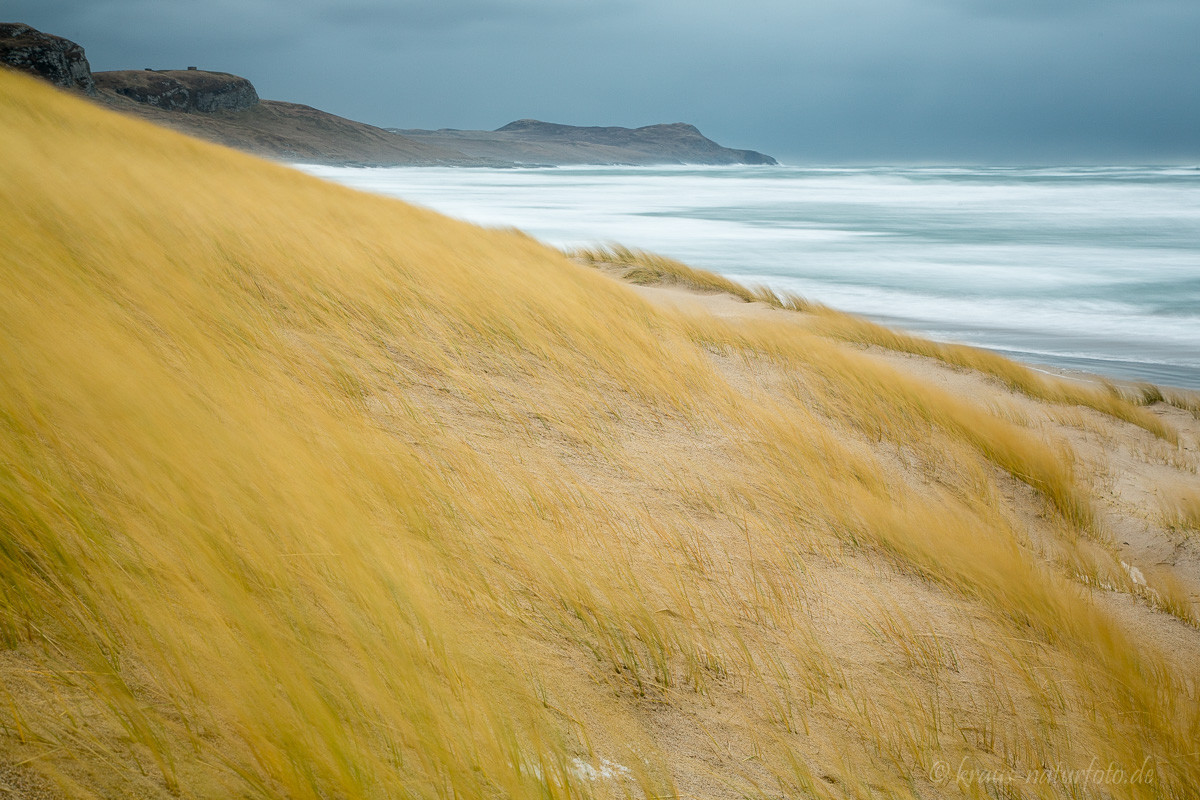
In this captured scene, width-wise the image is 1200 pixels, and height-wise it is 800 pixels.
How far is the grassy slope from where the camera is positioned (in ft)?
3.59

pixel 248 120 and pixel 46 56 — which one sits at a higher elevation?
pixel 248 120

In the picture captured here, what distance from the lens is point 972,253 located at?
53.6ft

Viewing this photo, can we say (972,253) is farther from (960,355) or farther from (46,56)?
(46,56)

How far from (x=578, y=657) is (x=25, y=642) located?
0.95 meters

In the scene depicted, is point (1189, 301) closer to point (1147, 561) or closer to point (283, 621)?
point (1147, 561)

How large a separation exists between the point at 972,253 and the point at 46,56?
4866 centimetres

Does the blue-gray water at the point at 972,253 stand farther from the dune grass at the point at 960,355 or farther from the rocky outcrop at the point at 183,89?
the rocky outcrop at the point at 183,89

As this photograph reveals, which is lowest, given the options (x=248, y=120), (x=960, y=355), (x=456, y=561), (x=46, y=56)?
(x=456, y=561)

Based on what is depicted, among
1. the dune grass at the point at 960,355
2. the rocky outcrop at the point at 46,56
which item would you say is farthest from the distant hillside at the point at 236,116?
the dune grass at the point at 960,355

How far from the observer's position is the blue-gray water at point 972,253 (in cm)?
856

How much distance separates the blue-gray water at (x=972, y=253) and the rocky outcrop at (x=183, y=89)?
167ft

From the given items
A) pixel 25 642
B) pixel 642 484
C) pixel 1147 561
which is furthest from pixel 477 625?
pixel 1147 561

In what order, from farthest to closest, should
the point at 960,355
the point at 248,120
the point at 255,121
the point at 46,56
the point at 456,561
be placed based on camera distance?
the point at 255,121, the point at 248,120, the point at 46,56, the point at 960,355, the point at 456,561

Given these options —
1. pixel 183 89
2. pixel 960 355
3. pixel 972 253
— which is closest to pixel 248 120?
pixel 183 89
